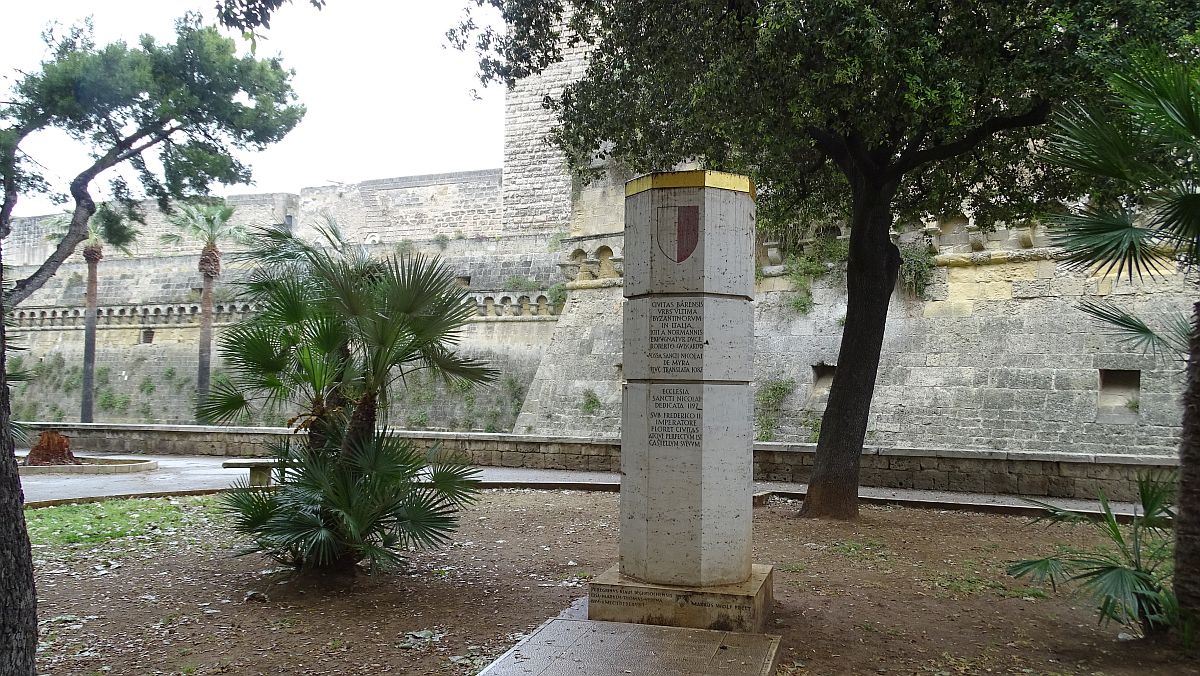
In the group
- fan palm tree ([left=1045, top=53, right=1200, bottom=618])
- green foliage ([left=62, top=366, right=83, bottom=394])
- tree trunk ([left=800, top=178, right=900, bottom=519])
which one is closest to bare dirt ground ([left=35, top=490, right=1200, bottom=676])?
tree trunk ([left=800, top=178, right=900, bottom=519])

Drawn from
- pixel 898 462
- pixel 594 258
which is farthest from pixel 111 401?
pixel 898 462

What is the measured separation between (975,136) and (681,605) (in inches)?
232

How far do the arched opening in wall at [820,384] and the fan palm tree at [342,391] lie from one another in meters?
9.20

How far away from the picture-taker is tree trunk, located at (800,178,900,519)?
8.62m

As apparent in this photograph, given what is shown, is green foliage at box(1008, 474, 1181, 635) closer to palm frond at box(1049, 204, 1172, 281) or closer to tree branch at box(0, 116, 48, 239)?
palm frond at box(1049, 204, 1172, 281)

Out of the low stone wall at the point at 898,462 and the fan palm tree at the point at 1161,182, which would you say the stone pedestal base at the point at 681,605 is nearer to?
the fan palm tree at the point at 1161,182

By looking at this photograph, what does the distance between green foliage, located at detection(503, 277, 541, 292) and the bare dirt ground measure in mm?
13091

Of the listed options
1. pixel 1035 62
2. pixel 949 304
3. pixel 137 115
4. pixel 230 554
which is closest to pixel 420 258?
pixel 230 554

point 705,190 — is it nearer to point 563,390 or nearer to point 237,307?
point 563,390

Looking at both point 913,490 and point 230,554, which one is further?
point 913,490

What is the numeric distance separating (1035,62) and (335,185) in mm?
25877

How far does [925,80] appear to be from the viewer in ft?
23.8

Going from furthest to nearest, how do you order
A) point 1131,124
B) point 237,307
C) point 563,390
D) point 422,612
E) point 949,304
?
point 237,307
point 563,390
point 949,304
point 422,612
point 1131,124

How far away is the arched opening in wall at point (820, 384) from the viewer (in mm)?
14180
